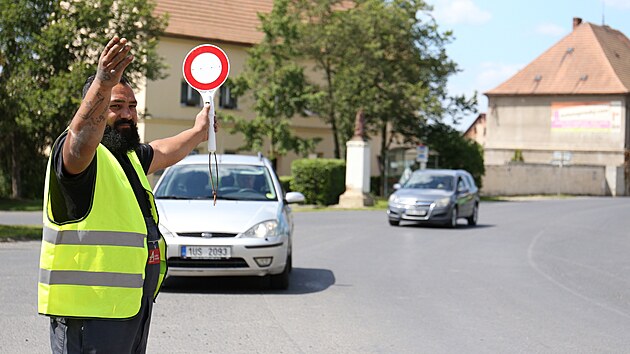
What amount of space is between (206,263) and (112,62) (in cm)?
760

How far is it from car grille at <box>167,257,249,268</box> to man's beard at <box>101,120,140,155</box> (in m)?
6.71

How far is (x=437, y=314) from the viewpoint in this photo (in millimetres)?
9891

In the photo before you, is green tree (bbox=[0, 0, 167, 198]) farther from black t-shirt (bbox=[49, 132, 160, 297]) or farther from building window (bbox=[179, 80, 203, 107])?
black t-shirt (bbox=[49, 132, 160, 297])

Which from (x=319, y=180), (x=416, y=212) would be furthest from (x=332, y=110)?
(x=416, y=212)

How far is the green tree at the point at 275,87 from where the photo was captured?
45.1 meters

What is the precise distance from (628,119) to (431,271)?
64.5m

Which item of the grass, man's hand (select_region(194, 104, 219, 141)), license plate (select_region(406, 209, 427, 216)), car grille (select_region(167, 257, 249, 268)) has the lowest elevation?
the grass

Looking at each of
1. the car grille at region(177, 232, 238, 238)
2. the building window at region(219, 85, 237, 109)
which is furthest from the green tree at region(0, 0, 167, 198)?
the car grille at region(177, 232, 238, 238)

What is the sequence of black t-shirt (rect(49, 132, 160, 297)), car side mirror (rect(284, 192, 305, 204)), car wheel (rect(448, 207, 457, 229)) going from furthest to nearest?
car wheel (rect(448, 207, 457, 229)) → car side mirror (rect(284, 192, 305, 204)) → black t-shirt (rect(49, 132, 160, 297))

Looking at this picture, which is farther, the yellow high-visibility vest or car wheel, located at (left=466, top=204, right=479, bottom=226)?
car wheel, located at (left=466, top=204, right=479, bottom=226)

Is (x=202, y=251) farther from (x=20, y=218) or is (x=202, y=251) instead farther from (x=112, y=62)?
(x=20, y=218)

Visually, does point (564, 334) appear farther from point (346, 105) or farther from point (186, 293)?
point (346, 105)

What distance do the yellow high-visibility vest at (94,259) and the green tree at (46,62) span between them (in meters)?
29.6

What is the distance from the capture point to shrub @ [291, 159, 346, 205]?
3966 cm
